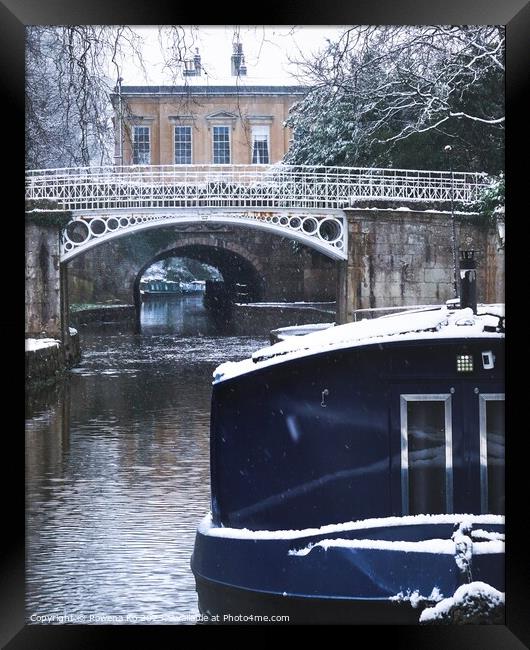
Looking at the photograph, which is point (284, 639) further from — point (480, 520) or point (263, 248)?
point (263, 248)

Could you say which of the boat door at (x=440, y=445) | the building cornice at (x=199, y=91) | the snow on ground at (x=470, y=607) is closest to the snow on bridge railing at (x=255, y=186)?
the building cornice at (x=199, y=91)

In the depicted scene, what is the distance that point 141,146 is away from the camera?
4.98 metres

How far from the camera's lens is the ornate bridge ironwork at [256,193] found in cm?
510

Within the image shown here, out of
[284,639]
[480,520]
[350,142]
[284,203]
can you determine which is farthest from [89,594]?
[350,142]

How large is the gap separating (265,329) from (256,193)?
714 mm

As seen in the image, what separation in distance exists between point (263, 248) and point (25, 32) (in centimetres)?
171

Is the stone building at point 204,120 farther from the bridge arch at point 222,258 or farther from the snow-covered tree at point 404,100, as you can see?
the bridge arch at point 222,258

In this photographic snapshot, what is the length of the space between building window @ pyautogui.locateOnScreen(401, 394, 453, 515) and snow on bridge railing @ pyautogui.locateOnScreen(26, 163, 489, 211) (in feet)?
4.43

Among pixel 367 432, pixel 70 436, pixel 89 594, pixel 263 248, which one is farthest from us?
pixel 263 248

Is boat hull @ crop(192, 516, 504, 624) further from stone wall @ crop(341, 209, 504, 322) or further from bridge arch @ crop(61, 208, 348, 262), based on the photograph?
bridge arch @ crop(61, 208, 348, 262)

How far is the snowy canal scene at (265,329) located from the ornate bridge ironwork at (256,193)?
0.05 feet

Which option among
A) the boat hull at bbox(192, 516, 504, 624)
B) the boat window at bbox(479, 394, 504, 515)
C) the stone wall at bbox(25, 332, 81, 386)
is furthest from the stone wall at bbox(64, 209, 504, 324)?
the boat hull at bbox(192, 516, 504, 624)

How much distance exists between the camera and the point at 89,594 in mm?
4406
